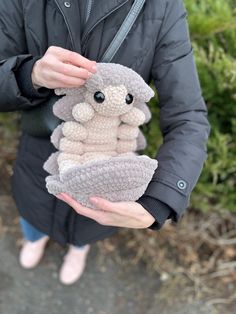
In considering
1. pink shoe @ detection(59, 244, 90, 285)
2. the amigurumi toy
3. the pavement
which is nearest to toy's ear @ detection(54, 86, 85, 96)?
the amigurumi toy

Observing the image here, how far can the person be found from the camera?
1320mm

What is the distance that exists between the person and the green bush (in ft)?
1.53

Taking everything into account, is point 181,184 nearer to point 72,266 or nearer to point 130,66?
point 130,66

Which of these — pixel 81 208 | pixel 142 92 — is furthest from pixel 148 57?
pixel 81 208

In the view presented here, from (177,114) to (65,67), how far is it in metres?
0.44

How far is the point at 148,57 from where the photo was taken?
1420 mm

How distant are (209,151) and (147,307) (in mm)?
788

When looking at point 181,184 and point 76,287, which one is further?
point 76,287

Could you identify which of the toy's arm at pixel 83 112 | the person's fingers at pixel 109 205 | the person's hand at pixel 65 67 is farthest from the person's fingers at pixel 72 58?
the person's fingers at pixel 109 205

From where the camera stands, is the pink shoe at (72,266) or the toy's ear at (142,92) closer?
the toy's ear at (142,92)

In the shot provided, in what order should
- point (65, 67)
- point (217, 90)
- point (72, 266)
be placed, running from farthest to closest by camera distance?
1. point (72, 266)
2. point (217, 90)
3. point (65, 67)

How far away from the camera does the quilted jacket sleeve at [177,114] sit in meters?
1.40

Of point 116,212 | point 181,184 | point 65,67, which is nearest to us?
point 65,67

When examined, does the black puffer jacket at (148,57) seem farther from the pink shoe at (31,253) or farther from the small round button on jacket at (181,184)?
the pink shoe at (31,253)
